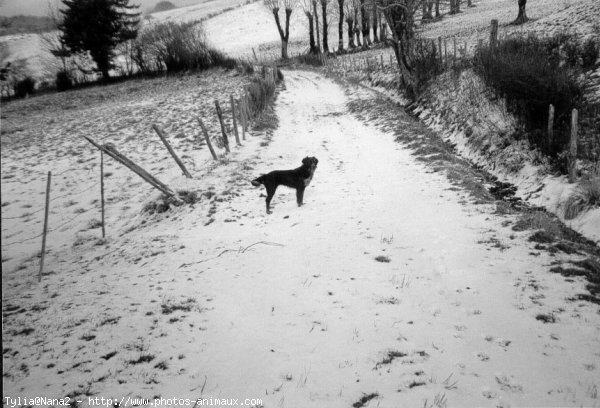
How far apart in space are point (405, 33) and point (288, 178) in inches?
484

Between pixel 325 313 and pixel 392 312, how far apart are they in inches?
33.2

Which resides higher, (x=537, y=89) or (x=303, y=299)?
(x=537, y=89)

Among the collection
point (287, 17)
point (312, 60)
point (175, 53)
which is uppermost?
point (287, 17)

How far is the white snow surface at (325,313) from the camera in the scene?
10.9 feet

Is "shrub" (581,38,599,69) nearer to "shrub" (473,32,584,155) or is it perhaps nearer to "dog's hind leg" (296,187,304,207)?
"shrub" (473,32,584,155)

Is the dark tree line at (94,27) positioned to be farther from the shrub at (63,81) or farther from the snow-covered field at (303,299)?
the snow-covered field at (303,299)

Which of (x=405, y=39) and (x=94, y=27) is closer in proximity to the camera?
(x=405, y=39)

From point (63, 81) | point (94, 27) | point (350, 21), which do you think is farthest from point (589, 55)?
point (63, 81)

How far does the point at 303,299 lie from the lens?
4684 millimetres

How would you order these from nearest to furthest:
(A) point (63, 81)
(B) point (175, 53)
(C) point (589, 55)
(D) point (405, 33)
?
(C) point (589, 55) → (D) point (405, 33) → (B) point (175, 53) → (A) point (63, 81)

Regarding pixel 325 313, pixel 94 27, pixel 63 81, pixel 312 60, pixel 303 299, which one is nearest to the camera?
pixel 325 313

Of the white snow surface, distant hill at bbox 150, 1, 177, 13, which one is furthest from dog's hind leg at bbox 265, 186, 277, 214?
distant hill at bbox 150, 1, 177, 13

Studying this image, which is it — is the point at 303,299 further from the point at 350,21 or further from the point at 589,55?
the point at 350,21

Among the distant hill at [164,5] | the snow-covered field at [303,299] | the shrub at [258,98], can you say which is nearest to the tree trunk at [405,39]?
the shrub at [258,98]
